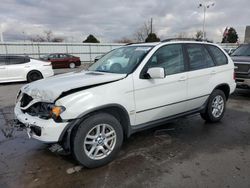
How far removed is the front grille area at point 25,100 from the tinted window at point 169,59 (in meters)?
1.91

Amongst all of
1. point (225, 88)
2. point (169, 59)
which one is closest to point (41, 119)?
point (169, 59)

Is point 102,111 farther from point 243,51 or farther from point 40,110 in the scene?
point 243,51

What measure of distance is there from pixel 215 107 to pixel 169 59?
1.82 metres

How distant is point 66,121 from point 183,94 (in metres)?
2.25

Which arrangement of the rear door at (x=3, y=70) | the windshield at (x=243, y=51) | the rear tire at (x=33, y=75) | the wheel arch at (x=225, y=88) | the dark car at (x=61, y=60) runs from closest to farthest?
the wheel arch at (x=225, y=88) → the windshield at (x=243, y=51) → the rear door at (x=3, y=70) → the rear tire at (x=33, y=75) → the dark car at (x=61, y=60)

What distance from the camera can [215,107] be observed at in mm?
5098

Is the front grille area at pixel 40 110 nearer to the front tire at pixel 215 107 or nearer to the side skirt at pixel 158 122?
the side skirt at pixel 158 122

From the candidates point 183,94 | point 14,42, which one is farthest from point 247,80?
point 14,42

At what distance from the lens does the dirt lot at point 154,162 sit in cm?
296

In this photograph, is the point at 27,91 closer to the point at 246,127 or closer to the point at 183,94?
the point at 183,94

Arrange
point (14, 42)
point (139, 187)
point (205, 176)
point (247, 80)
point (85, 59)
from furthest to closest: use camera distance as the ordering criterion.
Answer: point (85, 59) → point (14, 42) → point (247, 80) → point (205, 176) → point (139, 187)

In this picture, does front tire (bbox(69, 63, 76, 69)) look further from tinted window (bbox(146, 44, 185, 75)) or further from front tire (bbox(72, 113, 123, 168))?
front tire (bbox(72, 113, 123, 168))

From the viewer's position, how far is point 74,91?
3.04 m

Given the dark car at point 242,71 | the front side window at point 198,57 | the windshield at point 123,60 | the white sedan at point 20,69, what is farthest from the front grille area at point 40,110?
the white sedan at point 20,69
